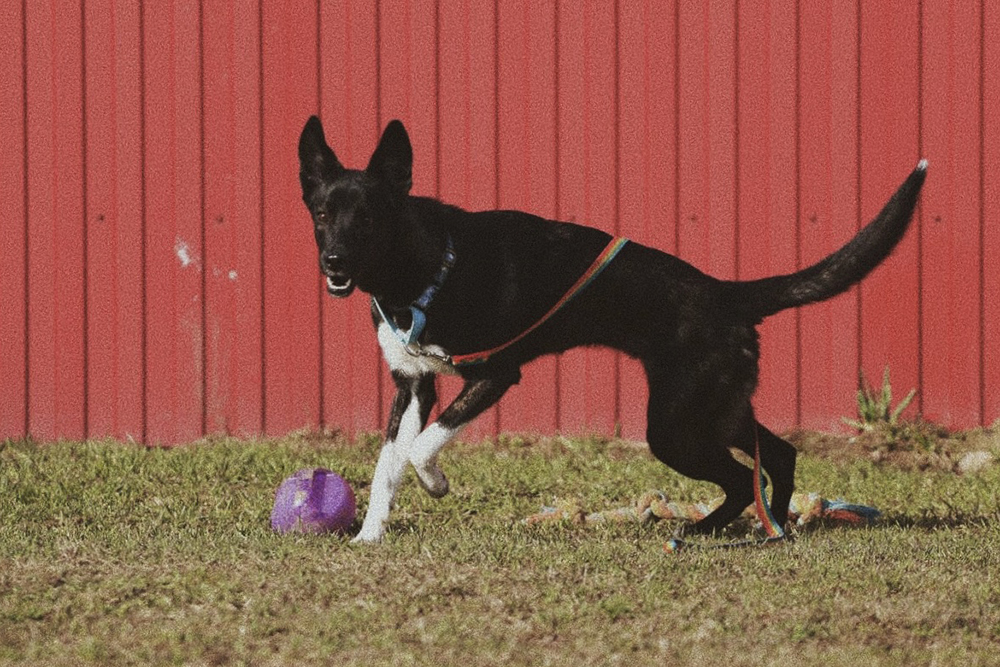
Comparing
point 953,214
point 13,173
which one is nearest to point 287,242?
point 13,173

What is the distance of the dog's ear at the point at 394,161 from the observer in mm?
Answer: 5285

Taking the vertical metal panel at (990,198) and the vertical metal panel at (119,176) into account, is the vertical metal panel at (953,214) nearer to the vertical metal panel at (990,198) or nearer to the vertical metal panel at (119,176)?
the vertical metal panel at (990,198)

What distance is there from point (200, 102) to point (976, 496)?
486 cm

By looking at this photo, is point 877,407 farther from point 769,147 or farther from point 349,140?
point 349,140

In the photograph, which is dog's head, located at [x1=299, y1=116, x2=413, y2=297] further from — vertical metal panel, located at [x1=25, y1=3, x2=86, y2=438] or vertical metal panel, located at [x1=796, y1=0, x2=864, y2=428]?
vertical metal panel, located at [x1=796, y1=0, x2=864, y2=428]

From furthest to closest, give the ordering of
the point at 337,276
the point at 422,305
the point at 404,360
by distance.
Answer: the point at 404,360 < the point at 422,305 < the point at 337,276

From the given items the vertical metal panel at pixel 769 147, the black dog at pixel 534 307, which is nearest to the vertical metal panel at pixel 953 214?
the vertical metal panel at pixel 769 147

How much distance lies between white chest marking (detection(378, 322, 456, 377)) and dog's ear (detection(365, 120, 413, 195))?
0.56m

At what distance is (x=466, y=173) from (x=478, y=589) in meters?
4.14

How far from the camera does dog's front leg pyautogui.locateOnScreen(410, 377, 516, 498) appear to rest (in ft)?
17.4

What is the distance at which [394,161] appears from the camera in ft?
17.5

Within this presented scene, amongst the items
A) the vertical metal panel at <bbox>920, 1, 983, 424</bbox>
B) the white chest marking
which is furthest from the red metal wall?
the white chest marking

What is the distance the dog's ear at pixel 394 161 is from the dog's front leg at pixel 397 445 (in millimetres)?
786

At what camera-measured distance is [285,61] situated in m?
8.15
